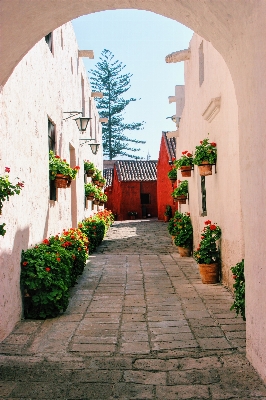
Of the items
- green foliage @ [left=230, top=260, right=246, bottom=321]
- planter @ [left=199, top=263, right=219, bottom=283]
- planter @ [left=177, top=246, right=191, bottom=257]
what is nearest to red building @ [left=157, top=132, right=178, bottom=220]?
planter @ [left=177, top=246, right=191, bottom=257]

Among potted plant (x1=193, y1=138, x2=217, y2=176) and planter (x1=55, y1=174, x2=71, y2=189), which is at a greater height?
potted plant (x1=193, y1=138, x2=217, y2=176)

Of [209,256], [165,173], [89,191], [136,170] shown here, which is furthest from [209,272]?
[136,170]

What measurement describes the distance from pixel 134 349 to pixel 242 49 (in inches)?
113

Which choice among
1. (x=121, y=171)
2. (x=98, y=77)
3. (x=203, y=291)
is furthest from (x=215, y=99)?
(x=98, y=77)

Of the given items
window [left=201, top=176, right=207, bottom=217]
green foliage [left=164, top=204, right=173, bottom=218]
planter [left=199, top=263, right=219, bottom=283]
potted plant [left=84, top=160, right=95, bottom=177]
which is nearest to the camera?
planter [left=199, top=263, right=219, bottom=283]

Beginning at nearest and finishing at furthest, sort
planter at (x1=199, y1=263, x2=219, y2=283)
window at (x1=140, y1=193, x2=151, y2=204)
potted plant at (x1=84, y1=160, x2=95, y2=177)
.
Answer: planter at (x1=199, y1=263, x2=219, y2=283) → potted plant at (x1=84, y1=160, x2=95, y2=177) → window at (x1=140, y1=193, x2=151, y2=204)

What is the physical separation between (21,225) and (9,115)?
137cm

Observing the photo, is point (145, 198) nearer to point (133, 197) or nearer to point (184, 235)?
point (133, 197)

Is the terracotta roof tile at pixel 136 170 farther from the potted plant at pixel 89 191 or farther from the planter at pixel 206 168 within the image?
the planter at pixel 206 168

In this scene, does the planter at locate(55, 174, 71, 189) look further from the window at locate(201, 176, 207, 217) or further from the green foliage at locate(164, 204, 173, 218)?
the green foliage at locate(164, 204, 173, 218)

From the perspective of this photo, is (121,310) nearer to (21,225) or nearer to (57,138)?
(21,225)

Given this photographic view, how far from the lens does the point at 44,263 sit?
516cm

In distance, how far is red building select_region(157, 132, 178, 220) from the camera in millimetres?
21203

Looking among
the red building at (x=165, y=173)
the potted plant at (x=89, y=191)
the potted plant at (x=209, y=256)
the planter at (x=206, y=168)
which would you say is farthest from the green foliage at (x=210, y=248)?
the red building at (x=165, y=173)
